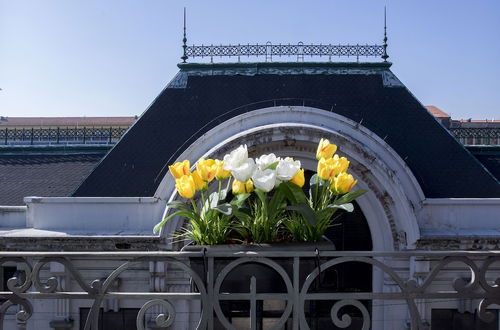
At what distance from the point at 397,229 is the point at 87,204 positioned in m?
6.08

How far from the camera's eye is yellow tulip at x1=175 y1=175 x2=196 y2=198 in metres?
3.17

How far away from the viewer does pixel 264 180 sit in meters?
Answer: 3.09

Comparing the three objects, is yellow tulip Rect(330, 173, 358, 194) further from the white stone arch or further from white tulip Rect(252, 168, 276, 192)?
the white stone arch

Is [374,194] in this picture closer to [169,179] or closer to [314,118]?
[314,118]

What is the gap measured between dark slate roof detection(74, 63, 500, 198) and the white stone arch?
117 centimetres

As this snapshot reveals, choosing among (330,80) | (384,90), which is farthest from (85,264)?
(384,90)

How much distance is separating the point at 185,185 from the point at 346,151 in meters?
6.05

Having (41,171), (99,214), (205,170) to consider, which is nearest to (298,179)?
A: (205,170)

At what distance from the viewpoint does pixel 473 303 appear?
30.0 ft

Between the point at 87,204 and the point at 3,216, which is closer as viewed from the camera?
the point at 87,204

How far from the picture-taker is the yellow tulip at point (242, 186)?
3.26 meters

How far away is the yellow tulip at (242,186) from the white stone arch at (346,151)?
18.1 ft

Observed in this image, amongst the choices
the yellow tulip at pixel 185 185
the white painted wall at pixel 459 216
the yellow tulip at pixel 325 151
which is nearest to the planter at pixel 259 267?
the yellow tulip at pixel 185 185

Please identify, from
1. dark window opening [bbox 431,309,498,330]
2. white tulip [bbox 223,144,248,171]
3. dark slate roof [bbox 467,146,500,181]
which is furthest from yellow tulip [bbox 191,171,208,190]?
dark slate roof [bbox 467,146,500,181]
